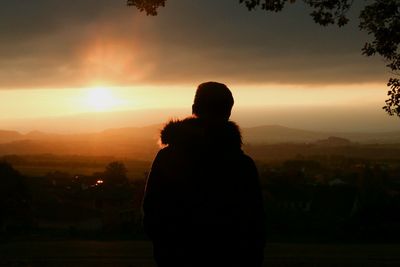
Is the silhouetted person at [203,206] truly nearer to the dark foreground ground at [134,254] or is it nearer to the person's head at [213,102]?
the person's head at [213,102]

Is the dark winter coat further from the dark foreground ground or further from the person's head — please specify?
the dark foreground ground

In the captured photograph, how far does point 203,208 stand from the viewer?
3.95m

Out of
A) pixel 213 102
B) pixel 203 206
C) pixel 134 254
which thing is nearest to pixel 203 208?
pixel 203 206

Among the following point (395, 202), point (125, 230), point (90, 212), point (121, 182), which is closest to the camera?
point (125, 230)

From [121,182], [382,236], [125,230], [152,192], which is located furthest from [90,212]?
[152,192]

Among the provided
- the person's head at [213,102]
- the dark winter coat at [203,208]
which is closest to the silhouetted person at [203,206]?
the dark winter coat at [203,208]

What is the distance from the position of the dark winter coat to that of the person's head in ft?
0.86

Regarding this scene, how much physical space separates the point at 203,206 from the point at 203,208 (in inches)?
0.5

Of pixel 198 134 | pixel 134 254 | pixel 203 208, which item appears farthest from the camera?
pixel 134 254

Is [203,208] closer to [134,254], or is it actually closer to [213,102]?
[213,102]

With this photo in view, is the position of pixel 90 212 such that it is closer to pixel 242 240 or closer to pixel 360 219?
pixel 360 219

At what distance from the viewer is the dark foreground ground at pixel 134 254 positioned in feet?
49.3

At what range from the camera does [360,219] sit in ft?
Result: 95.4

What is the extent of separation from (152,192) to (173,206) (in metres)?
0.18
